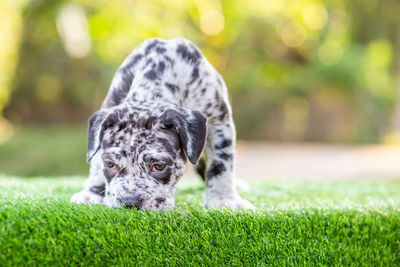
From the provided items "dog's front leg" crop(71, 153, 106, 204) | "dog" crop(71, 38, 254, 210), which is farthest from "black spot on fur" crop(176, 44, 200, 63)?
"dog's front leg" crop(71, 153, 106, 204)

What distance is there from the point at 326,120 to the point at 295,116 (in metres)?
1.62

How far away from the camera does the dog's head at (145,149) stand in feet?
9.18

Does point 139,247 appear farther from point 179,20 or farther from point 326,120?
point 326,120

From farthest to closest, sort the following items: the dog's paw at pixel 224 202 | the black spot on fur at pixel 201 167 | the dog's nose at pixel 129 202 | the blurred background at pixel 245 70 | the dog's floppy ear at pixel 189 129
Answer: the blurred background at pixel 245 70
the black spot on fur at pixel 201 167
the dog's paw at pixel 224 202
the dog's floppy ear at pixel 189 129
the dog's nose at pixel 129 202

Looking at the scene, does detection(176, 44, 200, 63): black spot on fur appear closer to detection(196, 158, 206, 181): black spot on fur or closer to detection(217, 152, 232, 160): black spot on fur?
detection(217, 152, 232, 160): black spot on fur

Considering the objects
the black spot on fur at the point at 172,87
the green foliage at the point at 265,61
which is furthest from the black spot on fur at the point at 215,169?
the green foliage at the point at 265,61

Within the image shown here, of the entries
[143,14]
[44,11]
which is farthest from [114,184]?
[44,11]

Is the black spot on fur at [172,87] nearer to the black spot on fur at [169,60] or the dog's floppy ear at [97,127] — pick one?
the black spot on fur at [169,60]

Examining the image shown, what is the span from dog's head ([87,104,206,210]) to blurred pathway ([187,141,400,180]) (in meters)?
7.59

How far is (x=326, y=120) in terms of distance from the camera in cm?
2181

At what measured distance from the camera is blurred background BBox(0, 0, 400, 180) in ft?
46.5

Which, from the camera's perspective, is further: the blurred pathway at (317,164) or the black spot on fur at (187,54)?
the blurred pathway at (317,164)

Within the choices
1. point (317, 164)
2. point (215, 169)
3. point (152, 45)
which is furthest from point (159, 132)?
point (317, 164)

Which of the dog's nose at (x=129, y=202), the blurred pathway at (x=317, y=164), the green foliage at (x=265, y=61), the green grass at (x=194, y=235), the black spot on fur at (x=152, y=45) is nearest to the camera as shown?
the green grass at (x=194, y=235)
